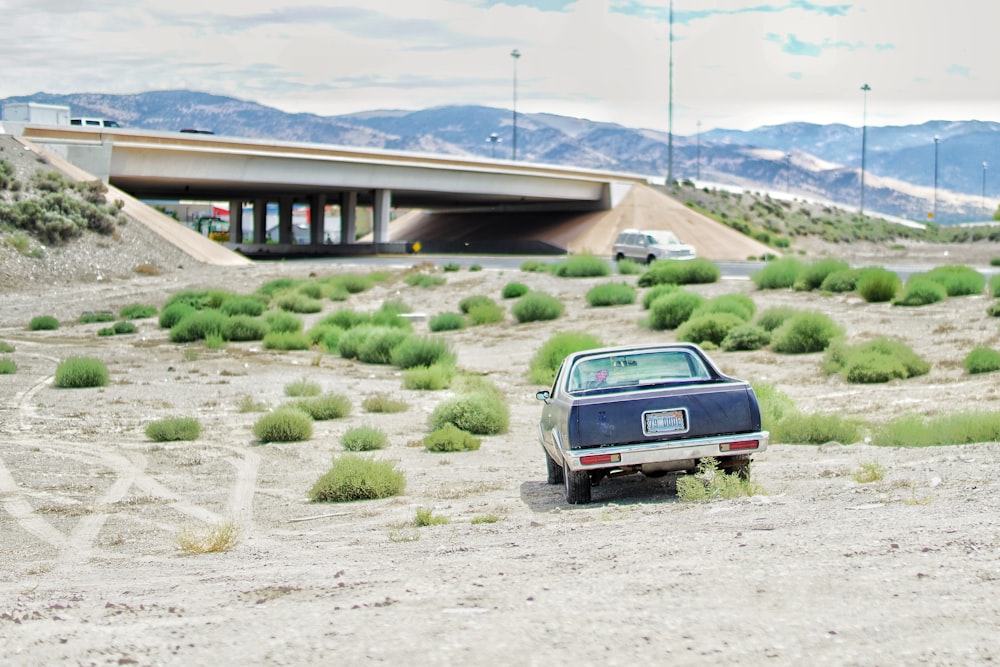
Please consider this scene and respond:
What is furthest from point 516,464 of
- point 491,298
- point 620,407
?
point 491,298

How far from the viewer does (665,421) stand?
11.3 meters

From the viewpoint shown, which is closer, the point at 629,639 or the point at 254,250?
the point at 629,639

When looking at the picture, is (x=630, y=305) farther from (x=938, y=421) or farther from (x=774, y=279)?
(x=938, y=421)

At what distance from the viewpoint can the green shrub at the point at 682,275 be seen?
42.3 meters

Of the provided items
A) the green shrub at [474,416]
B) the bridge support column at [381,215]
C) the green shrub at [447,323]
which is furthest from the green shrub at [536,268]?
the green shrub at [474,416]

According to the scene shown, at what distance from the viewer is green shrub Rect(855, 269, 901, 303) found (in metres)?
33.8

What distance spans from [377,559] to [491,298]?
34724 millimetres

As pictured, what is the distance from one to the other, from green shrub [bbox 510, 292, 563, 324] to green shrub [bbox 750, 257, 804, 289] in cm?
659

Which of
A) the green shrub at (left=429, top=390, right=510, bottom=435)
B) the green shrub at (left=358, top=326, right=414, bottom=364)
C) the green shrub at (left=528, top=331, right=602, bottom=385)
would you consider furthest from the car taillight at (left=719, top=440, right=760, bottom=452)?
the green shrub at (left=358, top=326, right=414, bottom=364)

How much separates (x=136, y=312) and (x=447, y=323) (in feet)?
37.5

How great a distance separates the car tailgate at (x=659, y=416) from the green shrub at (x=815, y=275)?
27.3 m

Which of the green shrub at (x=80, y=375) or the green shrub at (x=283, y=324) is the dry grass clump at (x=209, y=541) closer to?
the green shrub at (x=80, y=375)

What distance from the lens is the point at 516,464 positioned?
15.9m

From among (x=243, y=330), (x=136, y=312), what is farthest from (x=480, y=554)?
(x=136, y=312)
